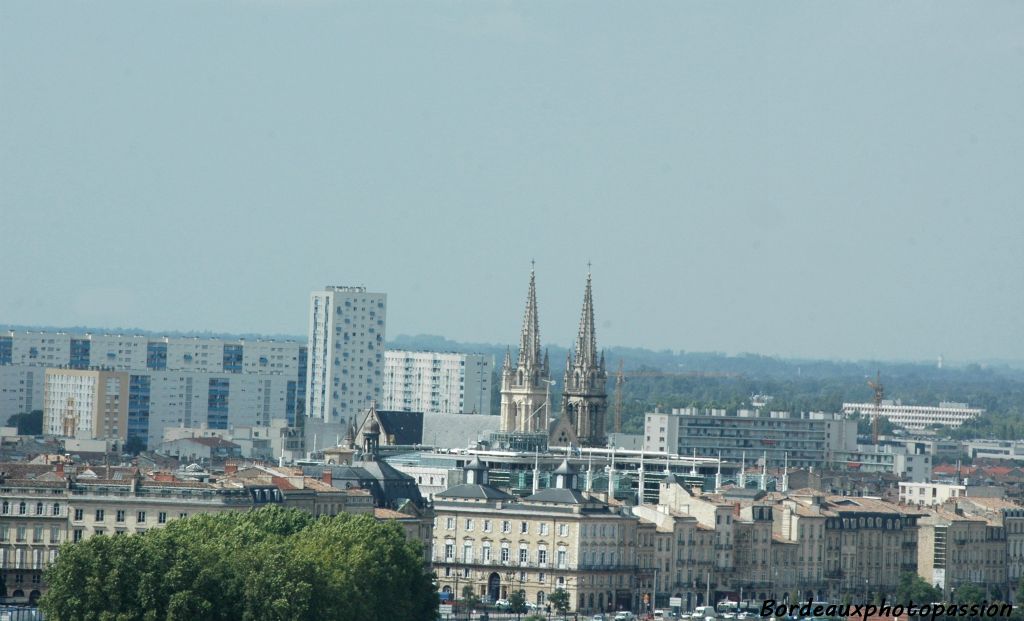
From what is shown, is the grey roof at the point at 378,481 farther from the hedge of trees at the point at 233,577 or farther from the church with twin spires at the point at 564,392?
the church with twin spires at the point at 564,392

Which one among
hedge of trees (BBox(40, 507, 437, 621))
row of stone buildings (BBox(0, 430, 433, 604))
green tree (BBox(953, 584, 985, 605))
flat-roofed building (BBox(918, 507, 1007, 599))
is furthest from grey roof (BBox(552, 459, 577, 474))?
hedge of trees (BBox(40, 507, 437, 621))

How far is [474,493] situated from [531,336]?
4917cm

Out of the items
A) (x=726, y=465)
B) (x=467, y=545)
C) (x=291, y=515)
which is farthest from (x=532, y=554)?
(x=726, y=465)

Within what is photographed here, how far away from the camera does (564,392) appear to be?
650 ft

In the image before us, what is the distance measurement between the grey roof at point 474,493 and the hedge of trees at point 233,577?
30175mm

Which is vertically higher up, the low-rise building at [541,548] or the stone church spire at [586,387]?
the stone church spire at [586,387]

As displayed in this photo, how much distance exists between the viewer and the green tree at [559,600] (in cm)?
13600

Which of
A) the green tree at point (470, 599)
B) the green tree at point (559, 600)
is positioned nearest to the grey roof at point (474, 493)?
the green tree at point (470, 599)

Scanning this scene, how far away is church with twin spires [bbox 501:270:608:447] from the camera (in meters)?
194

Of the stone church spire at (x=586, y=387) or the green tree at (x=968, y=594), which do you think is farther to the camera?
the stone church spire at (x=586, y=387)

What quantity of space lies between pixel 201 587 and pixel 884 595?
5881 cm

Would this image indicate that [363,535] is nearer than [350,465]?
Yes

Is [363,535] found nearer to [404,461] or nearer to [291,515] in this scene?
[291,515]

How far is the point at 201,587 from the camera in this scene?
328ft
